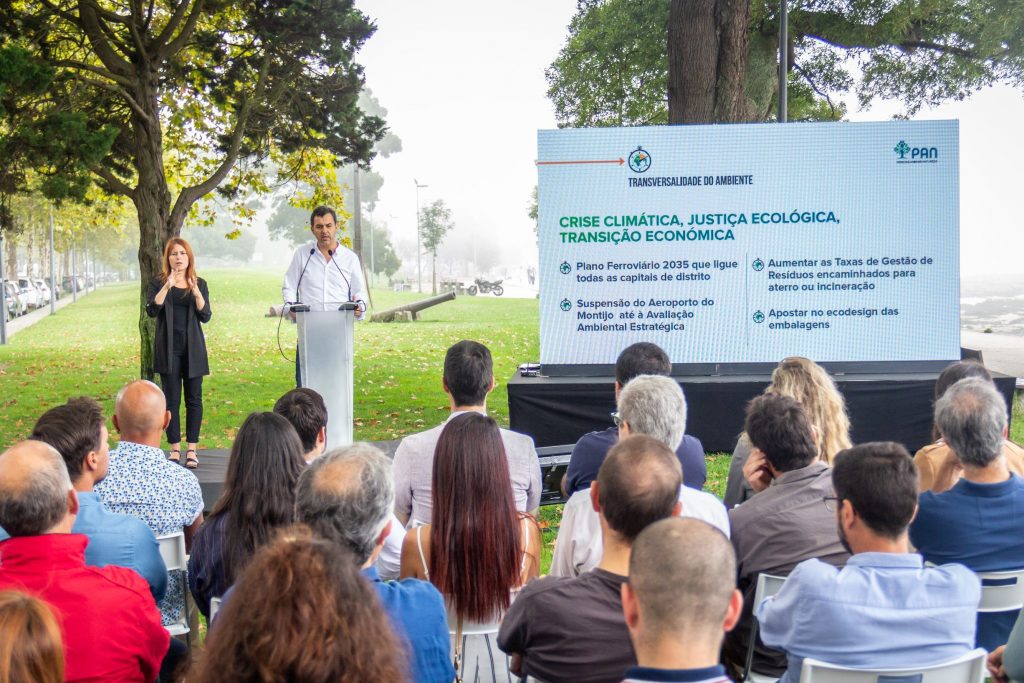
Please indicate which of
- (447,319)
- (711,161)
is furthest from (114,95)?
(447,319)

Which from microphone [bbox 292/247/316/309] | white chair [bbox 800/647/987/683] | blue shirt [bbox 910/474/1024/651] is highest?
microphone [bbox 292/247/316/309]

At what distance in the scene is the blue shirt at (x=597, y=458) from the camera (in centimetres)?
367

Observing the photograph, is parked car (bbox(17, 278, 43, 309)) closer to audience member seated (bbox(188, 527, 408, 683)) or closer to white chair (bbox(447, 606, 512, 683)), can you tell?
white chair (bbox(447, 606, 512, 683))

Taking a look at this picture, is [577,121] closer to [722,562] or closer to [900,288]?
[900,288]

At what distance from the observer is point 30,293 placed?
129 feet

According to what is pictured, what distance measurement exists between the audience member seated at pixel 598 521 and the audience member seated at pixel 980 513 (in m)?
0.69

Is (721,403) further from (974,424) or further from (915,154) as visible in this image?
(974,424)

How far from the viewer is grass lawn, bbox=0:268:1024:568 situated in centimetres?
1040

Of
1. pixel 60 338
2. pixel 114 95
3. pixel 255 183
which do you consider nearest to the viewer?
pixel 114 95

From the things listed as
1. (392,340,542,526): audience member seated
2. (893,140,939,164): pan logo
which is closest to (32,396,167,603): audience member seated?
(392,340,542,526): audience member seated

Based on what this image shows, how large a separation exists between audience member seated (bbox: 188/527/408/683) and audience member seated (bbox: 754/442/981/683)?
1181 mm

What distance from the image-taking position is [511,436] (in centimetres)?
360

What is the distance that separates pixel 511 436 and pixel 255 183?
42.8 feet

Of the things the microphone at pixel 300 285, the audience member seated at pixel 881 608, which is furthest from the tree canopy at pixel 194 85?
the audience member seated at pixel 881 608
